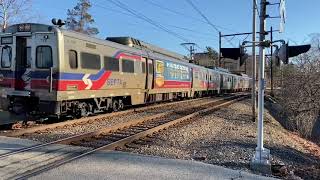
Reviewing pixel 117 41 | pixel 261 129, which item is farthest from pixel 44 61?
pixel 261 129

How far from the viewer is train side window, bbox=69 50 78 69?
47.5 feet

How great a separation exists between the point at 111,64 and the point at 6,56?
14.2 ft

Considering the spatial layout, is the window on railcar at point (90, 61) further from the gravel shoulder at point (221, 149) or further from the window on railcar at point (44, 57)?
the gravel shoulder at point (221, 149)

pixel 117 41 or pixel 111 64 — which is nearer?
pixel 111 64

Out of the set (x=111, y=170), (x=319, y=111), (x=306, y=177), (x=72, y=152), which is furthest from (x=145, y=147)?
(x=319, y=111)

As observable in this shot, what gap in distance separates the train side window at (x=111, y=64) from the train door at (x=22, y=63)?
11.2 feet

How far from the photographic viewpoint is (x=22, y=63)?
1474 cm

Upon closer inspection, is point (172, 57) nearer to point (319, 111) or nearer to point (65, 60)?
point (319, 111)

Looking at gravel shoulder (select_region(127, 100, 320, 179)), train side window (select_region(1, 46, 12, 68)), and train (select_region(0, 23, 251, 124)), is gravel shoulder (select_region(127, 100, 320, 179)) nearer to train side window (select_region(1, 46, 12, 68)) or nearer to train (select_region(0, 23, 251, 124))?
train (select_region(0, 23, 251, 124))

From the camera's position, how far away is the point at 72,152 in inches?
362

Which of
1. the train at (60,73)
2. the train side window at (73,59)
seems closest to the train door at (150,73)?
the train at (60,73)

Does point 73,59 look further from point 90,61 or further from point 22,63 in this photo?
point 22,63

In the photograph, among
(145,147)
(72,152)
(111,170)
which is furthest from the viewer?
(145,147)

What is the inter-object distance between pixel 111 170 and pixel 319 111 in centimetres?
2746
